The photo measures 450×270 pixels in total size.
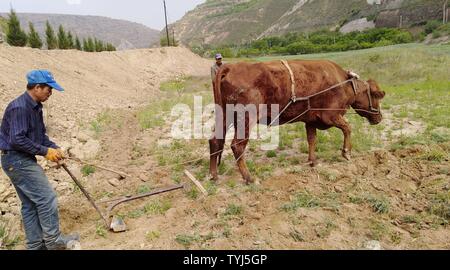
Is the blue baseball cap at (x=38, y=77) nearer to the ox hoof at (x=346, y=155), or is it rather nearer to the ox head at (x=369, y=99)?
the ox hoof at (x=346, y=155)

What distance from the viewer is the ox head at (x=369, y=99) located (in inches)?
280

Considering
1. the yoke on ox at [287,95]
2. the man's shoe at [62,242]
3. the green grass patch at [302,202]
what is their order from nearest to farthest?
the man's shoe at [62,242] < the green grass patch at [302,202] < the yoke on ox at [287,95]

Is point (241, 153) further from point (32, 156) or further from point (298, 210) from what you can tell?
point (32, 156)

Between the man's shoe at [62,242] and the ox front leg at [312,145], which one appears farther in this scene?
the ox front leg at [312,145]

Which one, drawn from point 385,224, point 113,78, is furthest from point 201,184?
point 113,78

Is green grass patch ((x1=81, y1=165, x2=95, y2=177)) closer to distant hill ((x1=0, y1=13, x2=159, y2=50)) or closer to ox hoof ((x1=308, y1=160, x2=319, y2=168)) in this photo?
ox hoof ((x1=308, y1=160, x2=319, y2=168))

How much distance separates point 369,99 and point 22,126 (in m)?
6.19

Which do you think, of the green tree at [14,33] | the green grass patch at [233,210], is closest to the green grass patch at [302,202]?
the green grass patch at [233,210]

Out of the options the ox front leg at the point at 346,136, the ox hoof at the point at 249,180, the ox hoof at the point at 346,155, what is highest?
the ox front leg at the point at 346,136

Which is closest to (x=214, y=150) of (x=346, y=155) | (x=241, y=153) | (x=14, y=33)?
(x=241, y=153)

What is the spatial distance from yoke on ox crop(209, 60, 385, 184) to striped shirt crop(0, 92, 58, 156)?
278 centimetres

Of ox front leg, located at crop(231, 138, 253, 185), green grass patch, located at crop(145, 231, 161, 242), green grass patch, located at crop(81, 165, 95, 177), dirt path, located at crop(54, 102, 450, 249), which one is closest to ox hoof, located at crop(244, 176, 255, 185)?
ox front leg, located at crop(231, 138, 253, 185)
